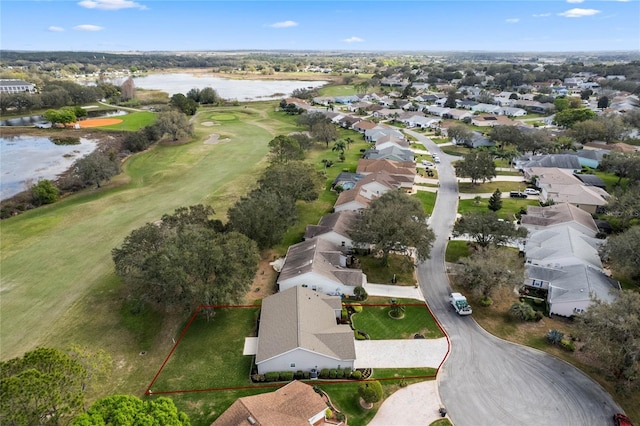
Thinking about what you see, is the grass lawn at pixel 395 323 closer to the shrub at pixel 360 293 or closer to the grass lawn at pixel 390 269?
the shrub at pixel 360 293

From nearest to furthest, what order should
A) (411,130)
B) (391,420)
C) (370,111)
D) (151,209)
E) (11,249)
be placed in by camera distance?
1. (391,420)
2. (11,249)
3. (151,209)
4. (411,130)
5. (370,111)

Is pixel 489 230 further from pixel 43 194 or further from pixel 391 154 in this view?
pixel 43 194

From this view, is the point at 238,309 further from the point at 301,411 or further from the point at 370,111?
the point at 370,111

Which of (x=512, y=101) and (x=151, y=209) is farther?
(x=512, y=101)

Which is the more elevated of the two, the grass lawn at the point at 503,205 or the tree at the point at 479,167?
the tree at the point at 479,167

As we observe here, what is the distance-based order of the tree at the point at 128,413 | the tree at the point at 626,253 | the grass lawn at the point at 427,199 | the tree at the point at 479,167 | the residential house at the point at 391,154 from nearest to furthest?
1. the tree at the point at 128,413
2. the tree at the point at 626,253
3. the grass lawn at the point at 427,199
4. the tree at the point at 479,167
5. the residential house at the point at 391,154

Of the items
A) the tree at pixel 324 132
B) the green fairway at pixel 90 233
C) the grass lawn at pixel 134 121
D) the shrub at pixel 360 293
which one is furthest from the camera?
the grass lawn at pixel 134 121

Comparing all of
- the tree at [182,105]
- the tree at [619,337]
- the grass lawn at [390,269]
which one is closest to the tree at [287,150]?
the grass lawn at [390,269]

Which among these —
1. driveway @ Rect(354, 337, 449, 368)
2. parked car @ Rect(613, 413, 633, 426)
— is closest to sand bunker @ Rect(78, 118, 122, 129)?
driveway @ Rect(354, 337, 449, 368)

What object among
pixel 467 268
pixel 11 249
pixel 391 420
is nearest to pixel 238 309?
pixel 391 420
